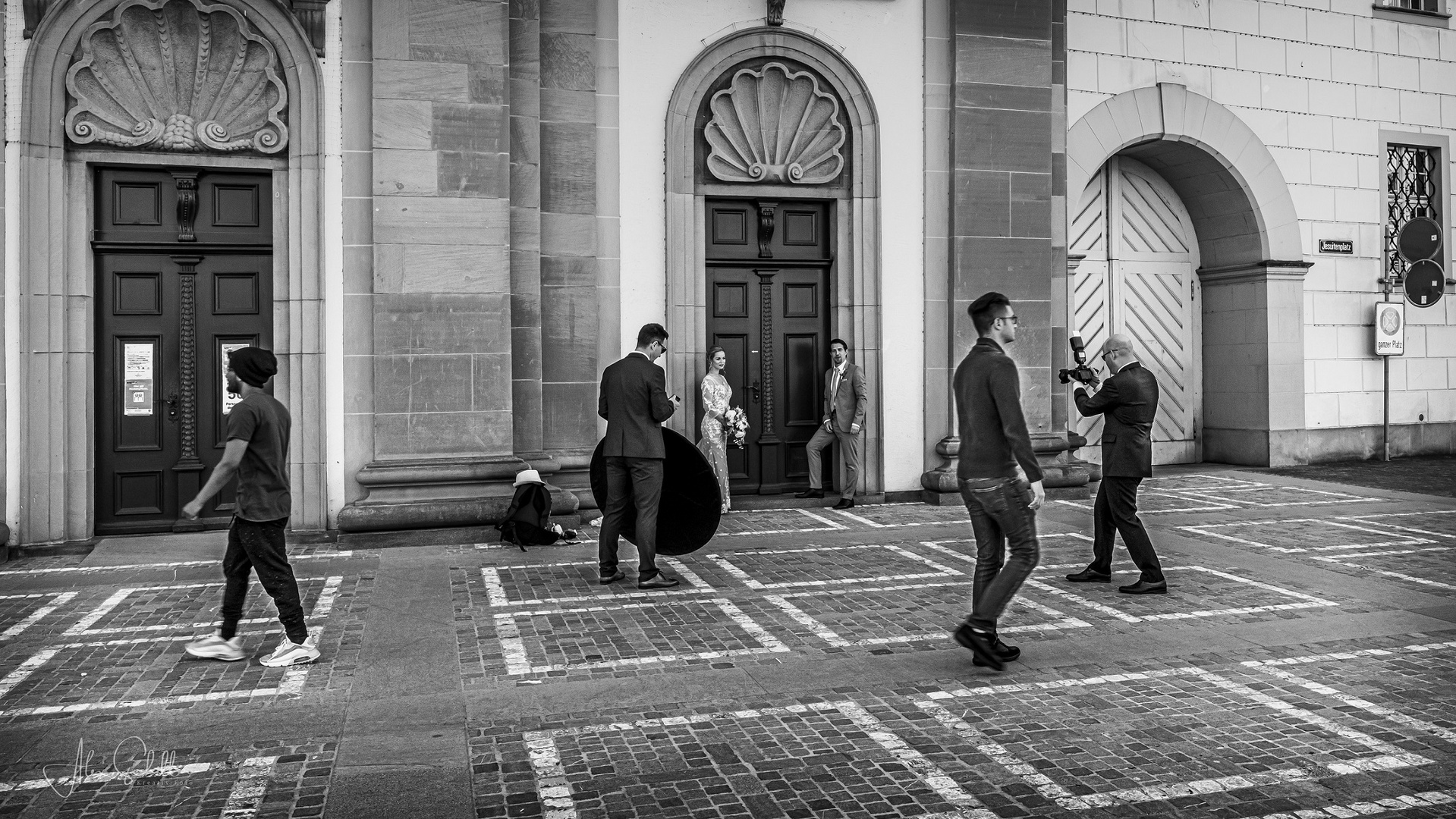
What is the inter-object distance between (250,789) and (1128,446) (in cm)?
590

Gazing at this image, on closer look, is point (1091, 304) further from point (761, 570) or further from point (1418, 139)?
point (761, 570)

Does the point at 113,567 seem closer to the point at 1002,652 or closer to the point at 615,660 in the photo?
the point at 615,660

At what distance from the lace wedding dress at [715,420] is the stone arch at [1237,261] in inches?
252

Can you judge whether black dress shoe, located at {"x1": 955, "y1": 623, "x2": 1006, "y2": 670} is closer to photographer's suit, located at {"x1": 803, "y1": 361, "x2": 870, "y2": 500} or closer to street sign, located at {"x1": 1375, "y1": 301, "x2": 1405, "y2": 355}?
photographer's suit, located at {"x1": 803, "y1": 361, "x2": 870, "y2": 500}

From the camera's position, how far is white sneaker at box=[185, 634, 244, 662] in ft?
20.4

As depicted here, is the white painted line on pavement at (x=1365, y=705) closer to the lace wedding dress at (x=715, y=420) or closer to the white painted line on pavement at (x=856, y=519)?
the white painted line on pavement at (x=856, y=519)

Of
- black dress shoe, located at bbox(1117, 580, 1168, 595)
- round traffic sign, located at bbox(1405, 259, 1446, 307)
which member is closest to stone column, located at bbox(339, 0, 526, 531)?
black dress shoe, located at bbox(1117, 580, 1168, 595)

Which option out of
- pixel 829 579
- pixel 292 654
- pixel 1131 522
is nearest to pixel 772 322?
pixel 829 579

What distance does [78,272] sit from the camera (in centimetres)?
1023

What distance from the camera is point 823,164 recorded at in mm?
12656

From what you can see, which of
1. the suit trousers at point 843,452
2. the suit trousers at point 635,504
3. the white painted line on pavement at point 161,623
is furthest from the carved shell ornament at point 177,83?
the suit trousers at point 843,452

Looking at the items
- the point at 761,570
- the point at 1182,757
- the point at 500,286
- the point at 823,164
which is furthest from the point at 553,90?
the point at 1182,757

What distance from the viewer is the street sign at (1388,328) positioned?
16047mm

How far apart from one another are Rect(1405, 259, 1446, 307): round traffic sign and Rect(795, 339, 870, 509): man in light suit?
9055 millimetres
